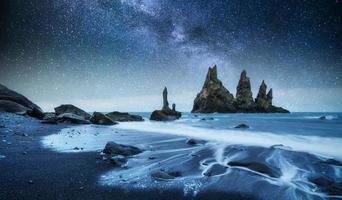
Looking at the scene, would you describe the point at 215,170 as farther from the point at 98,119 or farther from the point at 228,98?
the point at 228,98

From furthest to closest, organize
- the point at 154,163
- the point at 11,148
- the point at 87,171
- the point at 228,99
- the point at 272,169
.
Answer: the point at 228,99, the point at 11,148, the point at 154,163, the point at 272,169, the point at 87,171

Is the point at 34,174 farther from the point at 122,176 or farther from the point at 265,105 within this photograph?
the point at 265,105

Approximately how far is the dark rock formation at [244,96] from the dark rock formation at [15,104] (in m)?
104

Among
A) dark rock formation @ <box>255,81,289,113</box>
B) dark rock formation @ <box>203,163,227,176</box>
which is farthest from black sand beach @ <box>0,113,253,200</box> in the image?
dark rock formation @ <box>255,81,289,113</box>

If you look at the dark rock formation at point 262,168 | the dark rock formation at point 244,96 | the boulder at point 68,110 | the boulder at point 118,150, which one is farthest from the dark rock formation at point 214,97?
the dark rock formation at point 262,168

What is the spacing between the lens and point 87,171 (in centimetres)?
655

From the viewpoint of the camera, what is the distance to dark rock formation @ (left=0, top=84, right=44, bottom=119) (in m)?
27.7

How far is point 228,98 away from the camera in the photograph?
122 meters

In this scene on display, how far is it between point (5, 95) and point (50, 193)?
3503 cm

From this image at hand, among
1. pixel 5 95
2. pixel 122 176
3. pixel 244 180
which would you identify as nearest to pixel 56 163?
pixel 122 176

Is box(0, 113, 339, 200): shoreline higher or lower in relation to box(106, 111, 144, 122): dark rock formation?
lower

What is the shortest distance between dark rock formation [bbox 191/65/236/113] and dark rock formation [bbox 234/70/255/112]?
3.67 m

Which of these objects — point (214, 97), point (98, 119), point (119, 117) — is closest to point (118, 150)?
point (98, 119)

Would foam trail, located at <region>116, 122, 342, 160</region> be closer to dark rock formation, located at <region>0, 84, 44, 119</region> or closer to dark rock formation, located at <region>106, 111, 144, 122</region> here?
dark rock formation, located at <region>0, 84, 44, 119</region>
